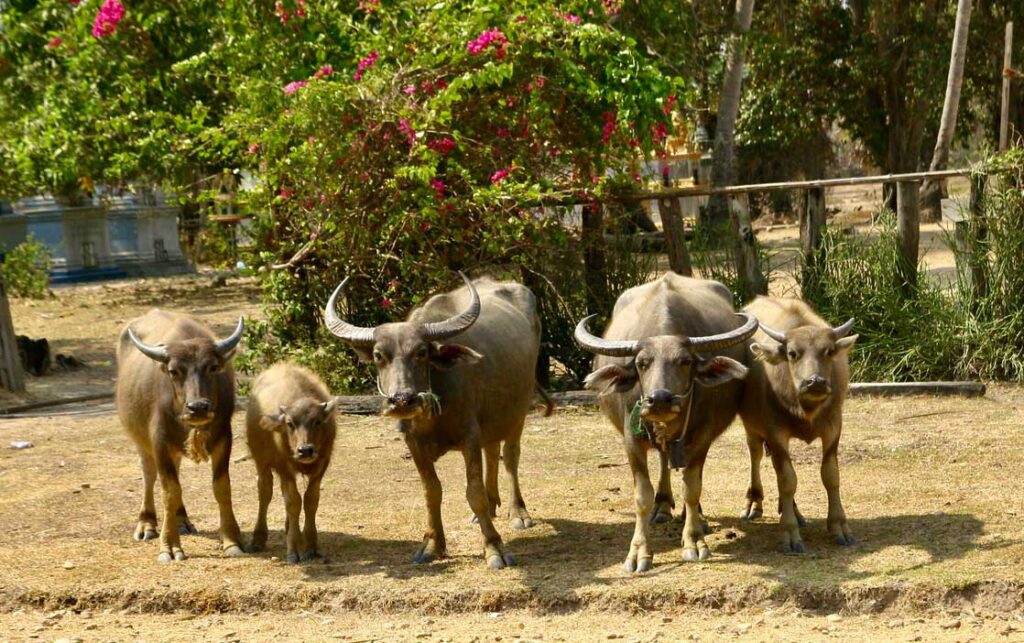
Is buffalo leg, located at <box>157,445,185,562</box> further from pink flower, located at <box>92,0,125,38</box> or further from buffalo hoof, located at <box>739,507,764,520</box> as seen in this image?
pink flower, located at <box>92,0,125,38</box>

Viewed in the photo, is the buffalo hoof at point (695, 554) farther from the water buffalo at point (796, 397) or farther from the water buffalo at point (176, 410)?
the water buffalo at point (176, 410)

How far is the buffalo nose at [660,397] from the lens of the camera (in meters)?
7.57

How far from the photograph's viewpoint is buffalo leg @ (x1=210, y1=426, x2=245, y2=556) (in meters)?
8.75

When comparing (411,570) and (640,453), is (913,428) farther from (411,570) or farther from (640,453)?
(411,570)

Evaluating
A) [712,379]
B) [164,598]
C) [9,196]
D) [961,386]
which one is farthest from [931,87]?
[164,598]

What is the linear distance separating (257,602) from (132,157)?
1222cm

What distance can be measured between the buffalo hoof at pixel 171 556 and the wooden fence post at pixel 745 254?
739 cm

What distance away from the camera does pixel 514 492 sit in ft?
30.5

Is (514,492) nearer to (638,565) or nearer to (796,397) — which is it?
(638,565)

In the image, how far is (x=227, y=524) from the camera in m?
8.86

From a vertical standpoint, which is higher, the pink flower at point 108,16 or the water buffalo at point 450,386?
the pink flower at point 108,16

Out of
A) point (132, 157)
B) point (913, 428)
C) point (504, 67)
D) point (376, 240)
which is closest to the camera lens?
point (913, 428)

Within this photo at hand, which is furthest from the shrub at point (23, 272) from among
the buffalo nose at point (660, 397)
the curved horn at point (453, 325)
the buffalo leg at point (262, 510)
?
the buffalo nose at point (660, 397)

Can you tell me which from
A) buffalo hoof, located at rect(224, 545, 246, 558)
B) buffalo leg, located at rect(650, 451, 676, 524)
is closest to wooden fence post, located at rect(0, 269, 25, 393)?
buffalo hoof, located at rect(224, 545, 246, 558)
